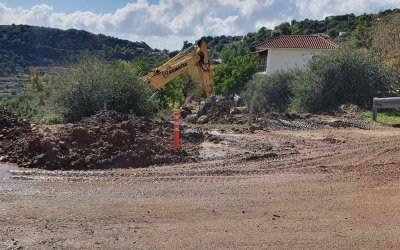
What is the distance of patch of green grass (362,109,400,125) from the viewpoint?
2364 centimetres

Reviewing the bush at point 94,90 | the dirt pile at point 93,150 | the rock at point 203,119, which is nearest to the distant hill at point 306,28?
the rock at point 203,119

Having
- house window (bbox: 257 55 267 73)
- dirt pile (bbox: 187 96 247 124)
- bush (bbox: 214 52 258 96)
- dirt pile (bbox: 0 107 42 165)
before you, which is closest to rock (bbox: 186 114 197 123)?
dirt pile (bbox: 187 96 247 124)

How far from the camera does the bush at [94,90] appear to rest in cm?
2308

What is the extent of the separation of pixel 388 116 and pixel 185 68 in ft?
35.2

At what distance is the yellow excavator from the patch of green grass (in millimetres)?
9209

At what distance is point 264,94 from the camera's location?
110 ft

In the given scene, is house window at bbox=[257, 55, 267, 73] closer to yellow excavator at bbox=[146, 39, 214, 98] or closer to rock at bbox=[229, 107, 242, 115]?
yellow excavator at bbox=[146, 39, 214, 98]

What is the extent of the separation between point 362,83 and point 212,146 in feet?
48.3

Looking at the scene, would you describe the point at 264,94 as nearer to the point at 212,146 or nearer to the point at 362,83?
the point at 362,83

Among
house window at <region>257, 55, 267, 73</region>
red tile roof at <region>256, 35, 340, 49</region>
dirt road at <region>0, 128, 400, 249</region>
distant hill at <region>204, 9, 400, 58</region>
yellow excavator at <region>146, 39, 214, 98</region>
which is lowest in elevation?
dirt road at <region>0, 128, 400, 249</region>

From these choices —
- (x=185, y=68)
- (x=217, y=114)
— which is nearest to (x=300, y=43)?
(x=185, y=68)

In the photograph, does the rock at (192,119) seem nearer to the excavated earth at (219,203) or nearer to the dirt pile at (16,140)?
the dirt pile at (16,140)

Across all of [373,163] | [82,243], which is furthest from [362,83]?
[82,243]

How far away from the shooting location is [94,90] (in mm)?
23156
